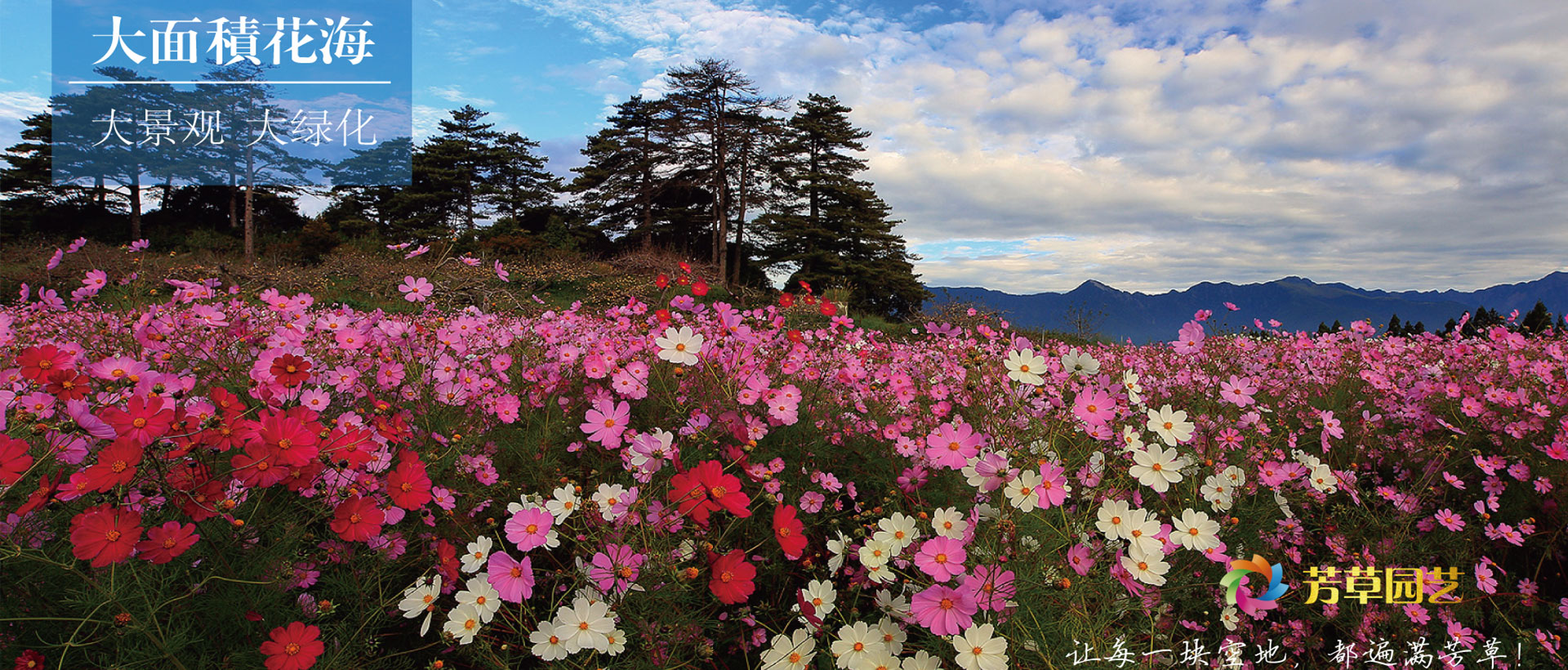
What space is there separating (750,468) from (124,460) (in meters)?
1.24

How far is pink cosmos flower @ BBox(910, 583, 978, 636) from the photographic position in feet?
4.22

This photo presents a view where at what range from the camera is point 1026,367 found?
5.75 feet

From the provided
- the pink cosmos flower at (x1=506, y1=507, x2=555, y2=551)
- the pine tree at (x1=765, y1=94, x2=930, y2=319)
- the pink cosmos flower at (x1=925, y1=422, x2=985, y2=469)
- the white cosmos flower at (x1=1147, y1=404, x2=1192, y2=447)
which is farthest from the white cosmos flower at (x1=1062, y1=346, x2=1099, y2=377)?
the pine tree at (x1=765, y1=94, x2=930, y2=319)

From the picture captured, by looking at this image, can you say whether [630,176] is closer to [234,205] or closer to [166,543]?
[234,205]

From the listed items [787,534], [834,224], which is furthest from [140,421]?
[834,224]

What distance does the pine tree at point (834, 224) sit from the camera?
26109 mm

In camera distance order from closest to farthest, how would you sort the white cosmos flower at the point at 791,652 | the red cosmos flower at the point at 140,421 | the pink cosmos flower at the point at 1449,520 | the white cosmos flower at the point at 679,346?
the red cosmos flower at the point at 140,421 < the white cosmos flower at the point at 791,652 < the white cosmos flower at the point at 679,346 < the pink cosmos flower at the point at 1449,520

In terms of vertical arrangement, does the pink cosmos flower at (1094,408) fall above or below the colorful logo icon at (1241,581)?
above

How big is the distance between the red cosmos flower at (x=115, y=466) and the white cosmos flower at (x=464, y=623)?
1.93ft

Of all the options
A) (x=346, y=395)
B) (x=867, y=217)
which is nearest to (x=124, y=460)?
(x=346, y=395)

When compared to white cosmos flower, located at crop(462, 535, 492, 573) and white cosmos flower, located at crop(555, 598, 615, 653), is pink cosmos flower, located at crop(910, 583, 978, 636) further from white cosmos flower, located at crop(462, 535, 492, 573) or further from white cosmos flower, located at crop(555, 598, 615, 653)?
white cosmos flower, located at crop(462, 535, 492, 573)

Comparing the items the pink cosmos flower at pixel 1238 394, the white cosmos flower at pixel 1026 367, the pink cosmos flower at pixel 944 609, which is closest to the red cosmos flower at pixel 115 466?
the pink cosmos flower at pixel 944 609

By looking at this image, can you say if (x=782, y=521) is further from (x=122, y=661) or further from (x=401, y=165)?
(x=401, y=165)

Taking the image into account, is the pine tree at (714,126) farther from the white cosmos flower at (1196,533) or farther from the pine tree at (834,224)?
the white cosmos flower at (1196,533)
